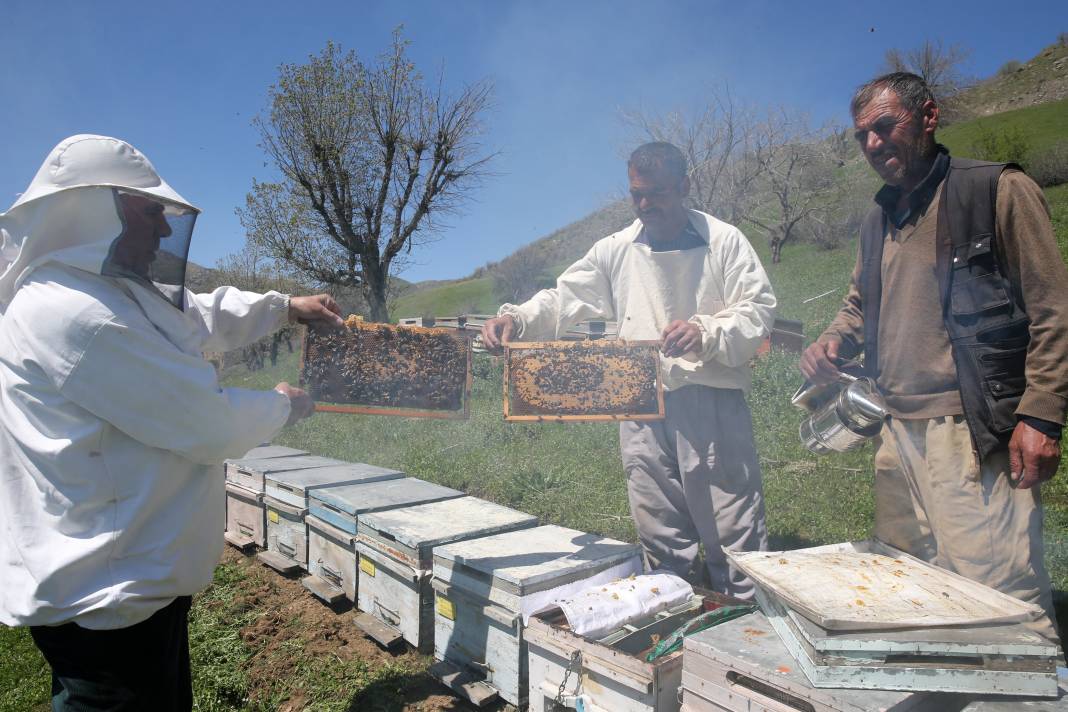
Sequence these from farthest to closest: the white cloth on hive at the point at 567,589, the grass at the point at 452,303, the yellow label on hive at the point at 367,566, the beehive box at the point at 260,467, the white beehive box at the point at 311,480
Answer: the grass at the point at 452,303
the beehive box at the point at 260,467
the white beehive box at the point at 311,480
the yellow label on hive at the point at 367,566
the white cloth on hive at the point at 567,589

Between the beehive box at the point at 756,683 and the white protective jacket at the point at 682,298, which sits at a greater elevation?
the white protective jacket at the point at 682,298

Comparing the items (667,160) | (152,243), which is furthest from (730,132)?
(152,243)

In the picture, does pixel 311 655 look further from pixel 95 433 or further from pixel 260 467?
pixel 95 433

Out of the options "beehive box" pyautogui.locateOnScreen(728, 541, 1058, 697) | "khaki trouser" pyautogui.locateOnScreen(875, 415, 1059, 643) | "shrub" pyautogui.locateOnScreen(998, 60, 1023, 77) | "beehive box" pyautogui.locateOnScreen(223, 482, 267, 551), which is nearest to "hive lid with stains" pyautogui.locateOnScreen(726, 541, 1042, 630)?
"beehive box" pyautogui.locateOnScreen(728, 541, 1058, 697)

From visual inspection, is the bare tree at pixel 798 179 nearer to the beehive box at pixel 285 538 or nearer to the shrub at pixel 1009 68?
the beehive box at pixel 285 538

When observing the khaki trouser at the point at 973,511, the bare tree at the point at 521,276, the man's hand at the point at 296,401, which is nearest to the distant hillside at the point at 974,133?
the bare tree at the point at 521,276

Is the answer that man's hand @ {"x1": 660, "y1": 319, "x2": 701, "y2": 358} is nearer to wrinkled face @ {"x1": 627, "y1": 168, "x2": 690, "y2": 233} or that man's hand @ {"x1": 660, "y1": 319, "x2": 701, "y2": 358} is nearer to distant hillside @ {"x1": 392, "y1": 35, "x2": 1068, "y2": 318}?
wrinkled face @ {"x1": 627, "y1": 168, "x2": 690, "y2": 233}

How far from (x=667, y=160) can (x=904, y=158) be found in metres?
1.12

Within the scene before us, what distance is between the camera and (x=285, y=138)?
20.8 metres

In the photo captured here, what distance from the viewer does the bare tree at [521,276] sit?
146 ft

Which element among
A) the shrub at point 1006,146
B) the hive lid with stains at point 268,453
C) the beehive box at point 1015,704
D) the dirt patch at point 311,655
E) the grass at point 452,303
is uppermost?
the shrub at point 1006,146

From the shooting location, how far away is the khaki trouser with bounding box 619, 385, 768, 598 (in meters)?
3.42

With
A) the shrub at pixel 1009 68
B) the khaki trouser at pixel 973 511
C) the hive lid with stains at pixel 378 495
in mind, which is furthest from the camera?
the shrub at pixel 1009 68

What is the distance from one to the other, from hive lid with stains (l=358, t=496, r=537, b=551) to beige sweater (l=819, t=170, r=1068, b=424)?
91.0 inches
